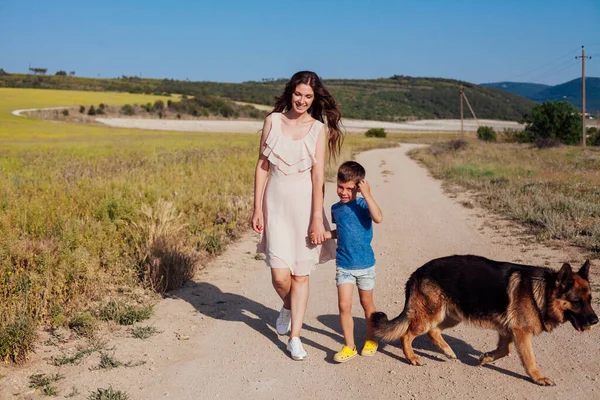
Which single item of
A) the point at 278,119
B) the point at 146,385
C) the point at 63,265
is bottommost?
the point at 146,385

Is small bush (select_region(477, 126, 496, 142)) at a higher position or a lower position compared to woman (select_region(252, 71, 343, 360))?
higher

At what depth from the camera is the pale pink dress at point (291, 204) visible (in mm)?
4969

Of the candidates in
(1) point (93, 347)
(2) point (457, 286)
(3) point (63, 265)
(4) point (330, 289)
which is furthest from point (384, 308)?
(3) point (63, 265)

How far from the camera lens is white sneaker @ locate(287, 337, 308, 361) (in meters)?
4.83

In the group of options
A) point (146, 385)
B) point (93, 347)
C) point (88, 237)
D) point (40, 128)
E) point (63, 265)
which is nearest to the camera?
point (146, 385)

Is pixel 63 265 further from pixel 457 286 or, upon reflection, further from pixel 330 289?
pixel 457 286

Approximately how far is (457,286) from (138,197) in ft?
21.5

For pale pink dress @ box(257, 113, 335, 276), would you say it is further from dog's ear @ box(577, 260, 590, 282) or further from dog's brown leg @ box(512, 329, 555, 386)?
dog's ear @ box(577, 260, 590, 282)

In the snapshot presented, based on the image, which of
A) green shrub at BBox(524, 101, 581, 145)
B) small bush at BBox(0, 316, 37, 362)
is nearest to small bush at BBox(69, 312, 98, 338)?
small bush at BBox(0, 316, 37, 362)

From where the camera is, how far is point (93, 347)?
198 inches

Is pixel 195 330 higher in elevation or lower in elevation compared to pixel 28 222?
lower

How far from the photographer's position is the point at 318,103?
17.2 feet

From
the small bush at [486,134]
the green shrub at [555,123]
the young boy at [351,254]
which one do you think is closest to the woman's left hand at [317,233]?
the young boy at [351,254]

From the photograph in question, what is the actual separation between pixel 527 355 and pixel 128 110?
234 ft
